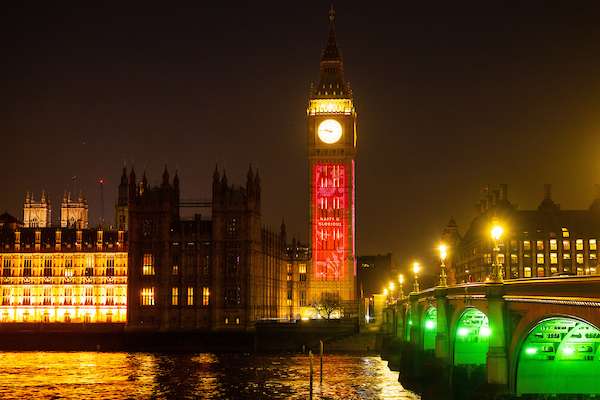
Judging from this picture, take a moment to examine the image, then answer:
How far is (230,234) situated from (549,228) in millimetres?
61992

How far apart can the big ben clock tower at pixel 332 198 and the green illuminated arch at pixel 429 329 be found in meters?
87.1

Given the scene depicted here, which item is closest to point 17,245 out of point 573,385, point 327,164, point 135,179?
point 135,179

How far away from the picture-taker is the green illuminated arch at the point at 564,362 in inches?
1692

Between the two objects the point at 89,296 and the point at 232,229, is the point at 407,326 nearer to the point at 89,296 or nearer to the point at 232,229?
the point at 232,229

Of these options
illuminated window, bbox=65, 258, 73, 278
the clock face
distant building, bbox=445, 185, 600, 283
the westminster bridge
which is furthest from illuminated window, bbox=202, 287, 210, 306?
the westminster bridge

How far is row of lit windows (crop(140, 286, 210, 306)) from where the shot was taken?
148 meters

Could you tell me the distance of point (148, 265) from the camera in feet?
495

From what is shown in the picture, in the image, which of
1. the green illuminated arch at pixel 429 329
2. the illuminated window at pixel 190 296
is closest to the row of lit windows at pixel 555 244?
the illuminated window at pixel 190 296

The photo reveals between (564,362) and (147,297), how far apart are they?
113m

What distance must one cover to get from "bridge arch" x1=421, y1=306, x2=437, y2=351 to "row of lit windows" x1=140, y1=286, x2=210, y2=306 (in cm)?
7514

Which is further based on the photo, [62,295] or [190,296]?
[62,295]

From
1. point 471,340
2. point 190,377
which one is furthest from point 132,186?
point 471,340

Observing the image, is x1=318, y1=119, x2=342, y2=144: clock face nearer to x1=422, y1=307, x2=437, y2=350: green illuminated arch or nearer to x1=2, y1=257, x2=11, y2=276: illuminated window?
x1=2, y1=257, x2=11, y2=276: illuminated window

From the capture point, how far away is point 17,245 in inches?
6954
